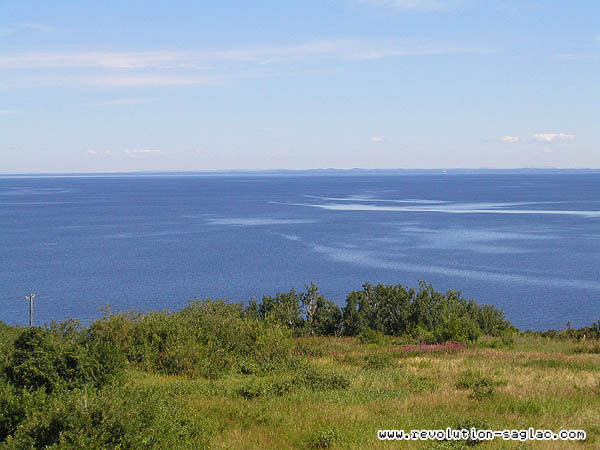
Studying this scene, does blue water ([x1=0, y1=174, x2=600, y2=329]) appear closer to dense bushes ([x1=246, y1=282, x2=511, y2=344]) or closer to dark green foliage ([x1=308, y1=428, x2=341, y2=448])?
dense bushes ([x1=246, y1=282, x2=511, y2=344])

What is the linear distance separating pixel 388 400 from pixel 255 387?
3.17 m

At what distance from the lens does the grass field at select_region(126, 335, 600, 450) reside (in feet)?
37.3

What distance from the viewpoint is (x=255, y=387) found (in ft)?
50.4

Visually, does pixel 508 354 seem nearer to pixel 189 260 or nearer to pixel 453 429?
pixel 453 429

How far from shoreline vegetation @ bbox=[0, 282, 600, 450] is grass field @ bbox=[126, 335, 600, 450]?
4 centimetres

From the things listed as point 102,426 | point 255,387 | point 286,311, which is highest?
point 102,426

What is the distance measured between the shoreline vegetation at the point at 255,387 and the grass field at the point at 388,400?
42 mm

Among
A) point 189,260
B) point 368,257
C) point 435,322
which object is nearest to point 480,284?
point 368,257

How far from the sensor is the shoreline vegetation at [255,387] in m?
9.37

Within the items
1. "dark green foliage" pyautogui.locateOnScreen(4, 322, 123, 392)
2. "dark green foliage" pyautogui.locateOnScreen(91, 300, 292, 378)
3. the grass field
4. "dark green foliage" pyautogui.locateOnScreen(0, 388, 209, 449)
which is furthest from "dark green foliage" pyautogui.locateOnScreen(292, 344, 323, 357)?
"dark green foliage" pyautogui.locateOnScreen(0, 388, 209, 449)

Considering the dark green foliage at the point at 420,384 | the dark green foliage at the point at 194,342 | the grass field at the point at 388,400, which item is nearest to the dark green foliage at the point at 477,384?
the grass field at the point at 388,400

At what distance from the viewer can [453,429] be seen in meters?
11.8

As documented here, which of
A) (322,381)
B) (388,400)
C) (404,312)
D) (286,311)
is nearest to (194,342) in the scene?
(322,381)

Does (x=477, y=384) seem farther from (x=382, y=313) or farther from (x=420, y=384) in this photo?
(x=382, y=313)
